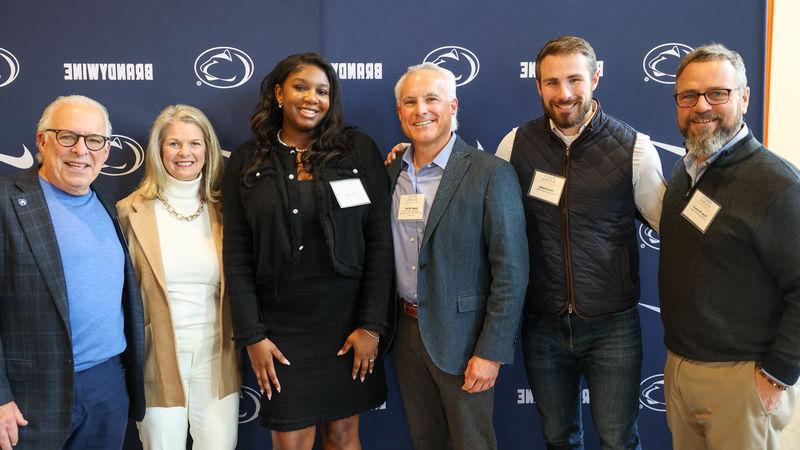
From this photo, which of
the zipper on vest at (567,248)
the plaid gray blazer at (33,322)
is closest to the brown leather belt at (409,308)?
the zipper on vest at (567,248)

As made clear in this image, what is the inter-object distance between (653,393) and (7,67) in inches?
144

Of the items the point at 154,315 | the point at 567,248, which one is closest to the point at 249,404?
the point at 154,315

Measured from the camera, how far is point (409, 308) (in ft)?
7.21

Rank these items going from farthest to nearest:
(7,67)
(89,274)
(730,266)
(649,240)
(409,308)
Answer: (649,240) < (7,67) < (409,308) < (89,274) < (730,266)

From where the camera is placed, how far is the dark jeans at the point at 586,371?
2129 mm

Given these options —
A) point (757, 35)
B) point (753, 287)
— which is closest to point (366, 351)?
point (753, 287)

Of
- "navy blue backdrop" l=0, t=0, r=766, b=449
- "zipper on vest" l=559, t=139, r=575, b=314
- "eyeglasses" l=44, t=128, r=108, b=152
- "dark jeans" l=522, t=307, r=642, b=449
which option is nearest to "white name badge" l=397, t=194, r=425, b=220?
"zipper on vest" l=559, t=139, r=575, b=314

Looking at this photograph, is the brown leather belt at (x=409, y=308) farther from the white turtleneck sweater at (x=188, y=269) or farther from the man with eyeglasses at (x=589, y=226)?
the white turtleneck sweater at (x=188, y=269)

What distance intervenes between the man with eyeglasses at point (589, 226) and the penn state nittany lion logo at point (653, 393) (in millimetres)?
833

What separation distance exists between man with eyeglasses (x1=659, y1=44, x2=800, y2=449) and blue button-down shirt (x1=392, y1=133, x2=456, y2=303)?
0.84 m

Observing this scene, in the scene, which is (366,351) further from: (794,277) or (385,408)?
(794,277)

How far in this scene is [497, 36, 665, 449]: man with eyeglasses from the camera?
2088 millimetres

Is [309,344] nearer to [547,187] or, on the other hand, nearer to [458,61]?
[547,187]

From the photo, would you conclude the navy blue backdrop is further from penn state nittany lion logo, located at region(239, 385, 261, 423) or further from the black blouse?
penn state nittany lion logo, located at region(239, 385, 261, 423)
